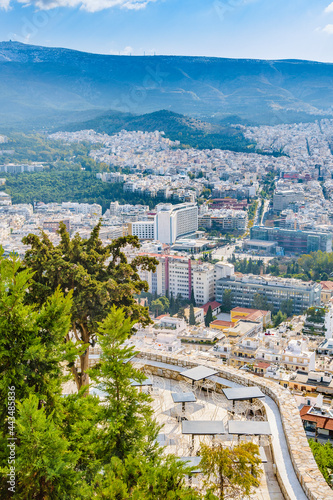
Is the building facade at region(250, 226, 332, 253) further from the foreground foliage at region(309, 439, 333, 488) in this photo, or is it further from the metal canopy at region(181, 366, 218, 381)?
the metal canopy at region(181, 366, 218, 381)

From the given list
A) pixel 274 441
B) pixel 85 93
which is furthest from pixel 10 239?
pixel 85 93

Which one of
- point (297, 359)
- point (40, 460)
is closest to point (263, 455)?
point (40, 460)

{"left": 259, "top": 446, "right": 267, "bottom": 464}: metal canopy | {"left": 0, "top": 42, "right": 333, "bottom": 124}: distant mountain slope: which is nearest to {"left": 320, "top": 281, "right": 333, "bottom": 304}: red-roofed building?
{"left": 259, "top": 446, "right": 267, "bottom": 464}: metal canopy

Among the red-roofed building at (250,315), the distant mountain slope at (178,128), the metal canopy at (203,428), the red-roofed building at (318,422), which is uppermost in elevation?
the distant mountain slope at (178,128)

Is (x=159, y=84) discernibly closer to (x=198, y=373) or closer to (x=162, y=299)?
(x=162, y=299)

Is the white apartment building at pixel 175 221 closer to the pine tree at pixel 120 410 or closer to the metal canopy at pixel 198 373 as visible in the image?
the metal canopy at pixel 198 373

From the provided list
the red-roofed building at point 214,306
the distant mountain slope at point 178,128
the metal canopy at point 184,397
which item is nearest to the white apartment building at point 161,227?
the red-roofed building at point 214,306

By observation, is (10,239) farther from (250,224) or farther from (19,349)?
(19,349)
